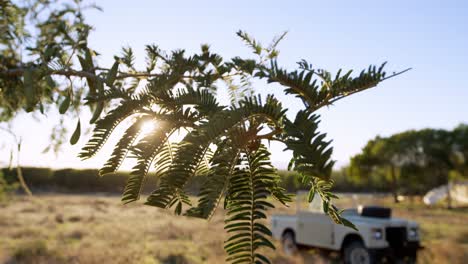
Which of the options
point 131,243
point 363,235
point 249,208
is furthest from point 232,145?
point 131,243

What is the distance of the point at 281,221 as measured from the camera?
34.8ft

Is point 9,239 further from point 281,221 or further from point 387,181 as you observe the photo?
point 387,181

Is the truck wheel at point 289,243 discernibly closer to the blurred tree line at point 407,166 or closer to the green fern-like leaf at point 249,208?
the green fern-like leaf at point 249,208

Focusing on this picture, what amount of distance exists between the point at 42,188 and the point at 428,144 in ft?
112

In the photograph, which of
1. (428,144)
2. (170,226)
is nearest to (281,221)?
(170,226)

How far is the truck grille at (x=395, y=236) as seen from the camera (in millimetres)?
8711

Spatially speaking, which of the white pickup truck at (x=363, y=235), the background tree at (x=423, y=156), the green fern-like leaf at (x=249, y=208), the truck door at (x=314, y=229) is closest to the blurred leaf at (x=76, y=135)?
the green fern-like leaf at (x=249, y=208)

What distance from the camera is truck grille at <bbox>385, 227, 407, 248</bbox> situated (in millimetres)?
8711

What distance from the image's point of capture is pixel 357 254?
8438mm

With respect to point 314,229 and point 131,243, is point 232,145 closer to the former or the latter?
point 314,229

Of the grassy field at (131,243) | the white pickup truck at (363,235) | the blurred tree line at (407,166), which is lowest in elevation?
the grassy field at (131,243)

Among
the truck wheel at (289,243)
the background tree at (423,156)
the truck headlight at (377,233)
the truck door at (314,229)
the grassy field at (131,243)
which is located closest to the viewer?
the truck headlight at (377,233)

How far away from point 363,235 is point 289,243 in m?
2.49

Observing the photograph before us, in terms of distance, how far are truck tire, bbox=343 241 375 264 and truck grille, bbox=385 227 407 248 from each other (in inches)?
28.9
